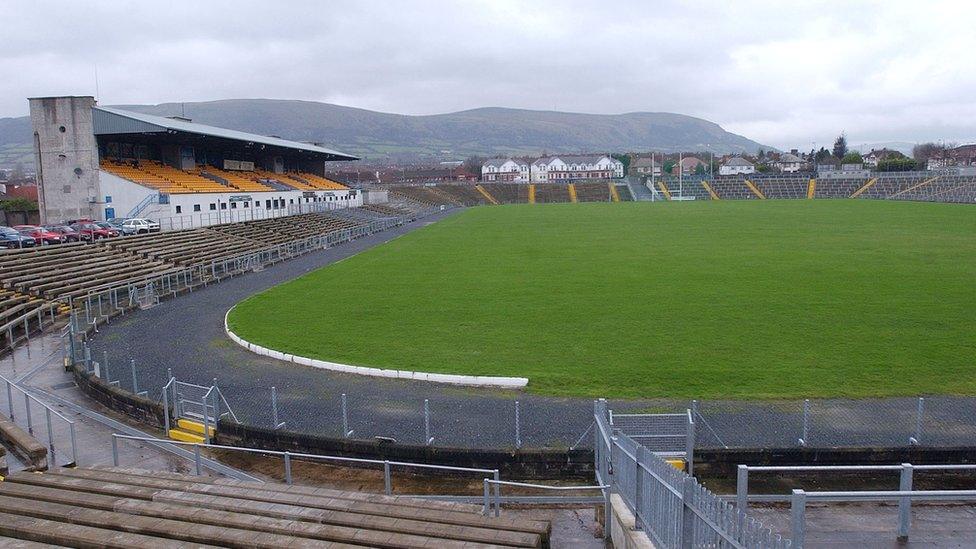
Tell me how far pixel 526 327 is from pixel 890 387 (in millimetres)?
9690

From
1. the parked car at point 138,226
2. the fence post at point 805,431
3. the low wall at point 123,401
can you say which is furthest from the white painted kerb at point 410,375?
the parked car at point 138,226

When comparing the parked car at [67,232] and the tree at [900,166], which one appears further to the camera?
the tree at [900,166]

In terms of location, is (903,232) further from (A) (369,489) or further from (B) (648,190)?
(B) (648,190)

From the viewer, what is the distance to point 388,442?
1136 centimetres

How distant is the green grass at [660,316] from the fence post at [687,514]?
309 inches

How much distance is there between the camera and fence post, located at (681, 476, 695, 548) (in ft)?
20.1

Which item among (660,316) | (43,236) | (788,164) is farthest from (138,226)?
(788,164)

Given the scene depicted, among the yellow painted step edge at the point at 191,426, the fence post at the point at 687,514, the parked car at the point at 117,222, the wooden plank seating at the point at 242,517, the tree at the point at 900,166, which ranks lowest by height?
the yellow painted step edge at the point at 191,426

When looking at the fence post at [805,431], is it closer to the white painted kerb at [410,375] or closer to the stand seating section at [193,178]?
the white painted kerb at [410,375]

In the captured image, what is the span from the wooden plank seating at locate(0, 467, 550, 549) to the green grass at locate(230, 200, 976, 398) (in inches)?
289

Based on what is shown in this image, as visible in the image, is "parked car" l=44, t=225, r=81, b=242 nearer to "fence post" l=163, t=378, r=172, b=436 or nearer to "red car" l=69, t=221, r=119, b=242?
"red car" l=69, t=221, r=119, b=242

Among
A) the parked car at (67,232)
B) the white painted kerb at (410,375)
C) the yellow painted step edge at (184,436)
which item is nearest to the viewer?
the yellow painted step edge at (184,436)

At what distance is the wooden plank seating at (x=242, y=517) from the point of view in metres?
6.45

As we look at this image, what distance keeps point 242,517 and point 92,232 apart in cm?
3660
